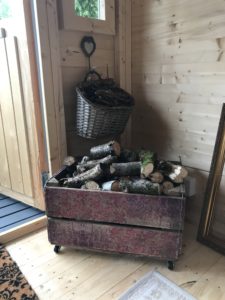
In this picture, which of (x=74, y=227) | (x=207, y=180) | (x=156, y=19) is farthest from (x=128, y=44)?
(x=74, y=227)

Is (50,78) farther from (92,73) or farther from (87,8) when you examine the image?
(87,8)

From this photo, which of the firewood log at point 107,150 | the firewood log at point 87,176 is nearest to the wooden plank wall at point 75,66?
the firewood log at point 107,150

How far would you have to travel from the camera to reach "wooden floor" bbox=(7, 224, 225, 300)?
1.22 metres

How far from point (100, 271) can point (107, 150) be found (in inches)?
24.9

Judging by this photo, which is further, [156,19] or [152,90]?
[152,90]

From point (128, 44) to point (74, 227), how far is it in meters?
1.26

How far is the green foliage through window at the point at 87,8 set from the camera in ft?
5.18

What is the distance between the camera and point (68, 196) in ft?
4.38

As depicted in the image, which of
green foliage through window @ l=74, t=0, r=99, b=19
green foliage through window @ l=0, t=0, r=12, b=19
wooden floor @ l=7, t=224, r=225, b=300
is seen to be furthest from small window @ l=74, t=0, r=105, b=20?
wooden floor @ l=7, t=224, r=225, b=300

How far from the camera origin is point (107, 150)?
4.89 ft

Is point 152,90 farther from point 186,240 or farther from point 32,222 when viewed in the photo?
point 32,222

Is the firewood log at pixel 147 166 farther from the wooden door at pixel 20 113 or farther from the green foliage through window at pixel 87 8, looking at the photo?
the green foliage through window at pixel 87 8

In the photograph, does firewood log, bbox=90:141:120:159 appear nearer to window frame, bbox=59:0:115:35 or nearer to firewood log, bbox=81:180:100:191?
firewood log, bbox=81:180:100:191

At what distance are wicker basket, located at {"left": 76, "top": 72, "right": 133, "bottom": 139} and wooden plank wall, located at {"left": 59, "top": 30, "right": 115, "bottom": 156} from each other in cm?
16
